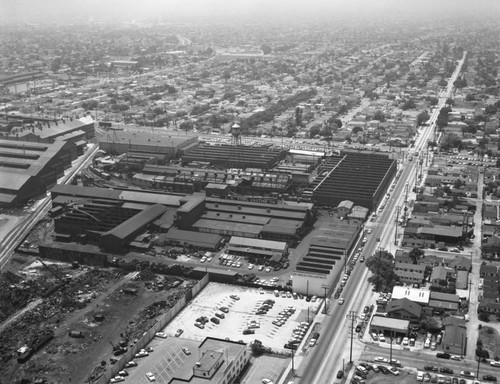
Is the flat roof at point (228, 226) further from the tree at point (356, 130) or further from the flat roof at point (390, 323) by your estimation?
the tree at point (356, 130)

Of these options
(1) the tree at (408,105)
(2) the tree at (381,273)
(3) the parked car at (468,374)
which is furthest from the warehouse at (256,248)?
(1) the tree at (408,105)

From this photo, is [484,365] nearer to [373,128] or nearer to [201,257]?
[201,257]

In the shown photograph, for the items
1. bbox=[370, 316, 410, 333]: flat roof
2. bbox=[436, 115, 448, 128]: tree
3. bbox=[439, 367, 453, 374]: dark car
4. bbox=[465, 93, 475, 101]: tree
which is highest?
bbox=[370, 316, 410, 333]: flat roof

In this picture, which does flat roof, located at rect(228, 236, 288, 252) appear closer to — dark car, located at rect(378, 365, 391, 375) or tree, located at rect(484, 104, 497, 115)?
dark car, located at rect(378, 365, 391, 375)

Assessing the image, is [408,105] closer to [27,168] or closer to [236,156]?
[236,156]

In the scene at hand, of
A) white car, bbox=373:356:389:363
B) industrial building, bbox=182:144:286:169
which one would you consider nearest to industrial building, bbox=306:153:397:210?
industrial building, bbox=182:144:286:169
